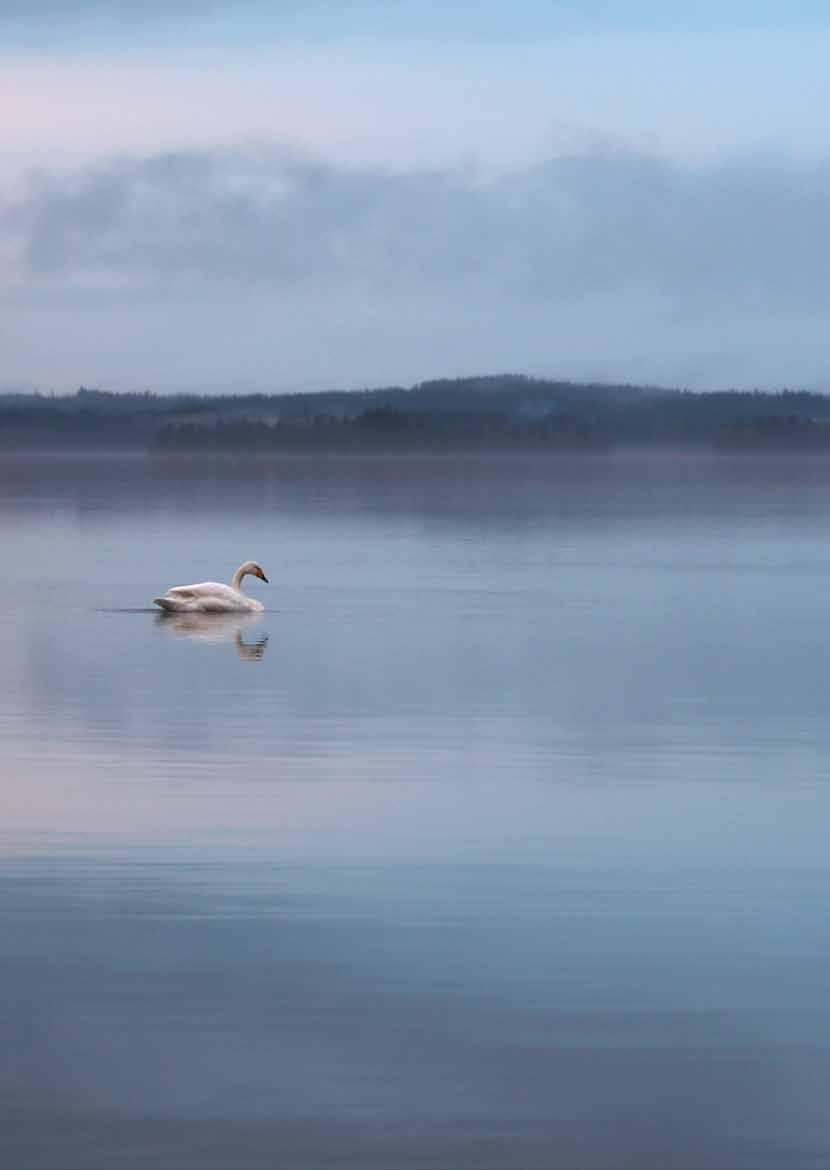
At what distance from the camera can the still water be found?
853 cm

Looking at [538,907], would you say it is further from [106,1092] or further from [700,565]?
[700,565]

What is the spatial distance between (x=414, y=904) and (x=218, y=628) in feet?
63.9

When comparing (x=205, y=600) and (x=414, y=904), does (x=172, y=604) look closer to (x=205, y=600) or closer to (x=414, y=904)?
(x=205, y=600)

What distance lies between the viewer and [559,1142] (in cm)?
830

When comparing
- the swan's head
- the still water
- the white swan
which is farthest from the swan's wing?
the still water

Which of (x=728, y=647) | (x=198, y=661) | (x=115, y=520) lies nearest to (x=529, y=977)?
(x=198, y=661)

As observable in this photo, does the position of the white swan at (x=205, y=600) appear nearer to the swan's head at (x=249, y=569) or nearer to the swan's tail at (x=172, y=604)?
the swan's tail at (x=172, y=604)

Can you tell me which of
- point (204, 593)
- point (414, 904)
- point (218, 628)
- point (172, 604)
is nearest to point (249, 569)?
point (204, 593)

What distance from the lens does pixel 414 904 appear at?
38.9ft

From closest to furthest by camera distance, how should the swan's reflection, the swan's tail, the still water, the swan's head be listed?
the still water < the swan's reflection < the swan's tail < the swan's head

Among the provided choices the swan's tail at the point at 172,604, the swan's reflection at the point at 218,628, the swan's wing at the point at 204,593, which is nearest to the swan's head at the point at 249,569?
the swan's reflection at the point at 218,628

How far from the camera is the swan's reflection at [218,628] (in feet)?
92.4

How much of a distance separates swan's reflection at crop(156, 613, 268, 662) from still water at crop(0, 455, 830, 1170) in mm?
333

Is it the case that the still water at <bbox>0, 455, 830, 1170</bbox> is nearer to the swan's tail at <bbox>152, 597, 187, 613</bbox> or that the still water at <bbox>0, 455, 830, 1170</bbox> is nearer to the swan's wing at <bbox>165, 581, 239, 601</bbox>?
the swan's tail at <bbox>152, 597, 187, 613</bbox>
